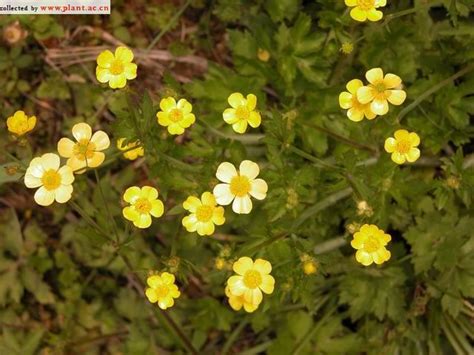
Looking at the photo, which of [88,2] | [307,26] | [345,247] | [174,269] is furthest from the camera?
[88,2]

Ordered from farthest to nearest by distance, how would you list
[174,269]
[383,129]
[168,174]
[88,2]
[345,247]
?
1. [88,2]
2. [345,247]
3. [383,129]
4. [168,174]
5. [174,269]

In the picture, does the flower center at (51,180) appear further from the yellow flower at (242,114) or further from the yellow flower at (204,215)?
the yellow flower at (242,114)

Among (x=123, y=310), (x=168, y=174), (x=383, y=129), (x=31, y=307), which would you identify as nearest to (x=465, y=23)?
(x=383, y=129)

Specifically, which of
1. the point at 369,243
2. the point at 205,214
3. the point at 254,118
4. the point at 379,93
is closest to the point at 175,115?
the point at 254,118

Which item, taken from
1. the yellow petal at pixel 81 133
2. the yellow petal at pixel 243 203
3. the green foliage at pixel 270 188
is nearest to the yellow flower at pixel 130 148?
the green foliage at pixel 270 188

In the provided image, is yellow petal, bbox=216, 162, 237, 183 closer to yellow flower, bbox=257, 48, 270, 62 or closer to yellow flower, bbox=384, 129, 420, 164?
yellow flower, bbox=384, 129, 420, 164

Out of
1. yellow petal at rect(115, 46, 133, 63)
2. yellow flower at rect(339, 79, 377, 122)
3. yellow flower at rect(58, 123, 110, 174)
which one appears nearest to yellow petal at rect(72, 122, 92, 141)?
yellow flower at rect(58, 123, 110, 174)

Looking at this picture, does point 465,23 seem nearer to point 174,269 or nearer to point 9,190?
point 174,269
